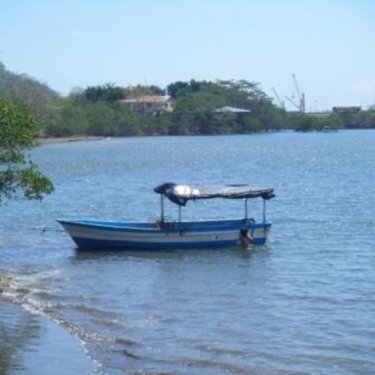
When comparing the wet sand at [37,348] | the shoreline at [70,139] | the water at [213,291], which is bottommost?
the water at [213,291]

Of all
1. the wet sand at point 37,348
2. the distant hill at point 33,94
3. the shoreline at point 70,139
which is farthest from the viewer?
the shoreline at point 70,139

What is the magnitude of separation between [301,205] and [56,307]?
1003 inches

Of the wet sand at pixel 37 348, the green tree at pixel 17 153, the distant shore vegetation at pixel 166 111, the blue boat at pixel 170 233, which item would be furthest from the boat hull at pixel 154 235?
the distant shore vegetation at pixel 166 111

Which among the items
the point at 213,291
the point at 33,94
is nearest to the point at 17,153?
the point at 213,291

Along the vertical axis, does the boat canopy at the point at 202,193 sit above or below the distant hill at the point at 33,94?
below

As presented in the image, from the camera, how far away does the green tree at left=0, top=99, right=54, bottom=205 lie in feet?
63.0

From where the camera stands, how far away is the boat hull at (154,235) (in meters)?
27.9

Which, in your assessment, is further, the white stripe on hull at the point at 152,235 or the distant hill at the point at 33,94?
the distant hill at the point at 33,94

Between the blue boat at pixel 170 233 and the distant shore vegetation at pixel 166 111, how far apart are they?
12297 centimetres

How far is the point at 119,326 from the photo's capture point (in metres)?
17.6

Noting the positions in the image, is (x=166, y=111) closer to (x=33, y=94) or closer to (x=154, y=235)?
(x=33, y=94)

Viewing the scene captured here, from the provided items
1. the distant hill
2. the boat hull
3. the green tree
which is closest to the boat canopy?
the boat hull

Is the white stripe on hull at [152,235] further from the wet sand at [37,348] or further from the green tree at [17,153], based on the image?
the wet sand at [37,348]

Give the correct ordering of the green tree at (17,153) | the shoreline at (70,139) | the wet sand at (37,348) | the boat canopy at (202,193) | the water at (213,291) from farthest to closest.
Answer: the shoreline at (70,139), the boat canopy at (202,193), the green tree at (17,153), the water at (213,291), the wet sand at (37,348)
